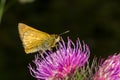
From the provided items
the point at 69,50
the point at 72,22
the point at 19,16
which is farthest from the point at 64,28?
the point at 69,50

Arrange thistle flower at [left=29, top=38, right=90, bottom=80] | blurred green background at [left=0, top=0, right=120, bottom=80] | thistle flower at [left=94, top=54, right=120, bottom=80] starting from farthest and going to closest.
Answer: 1. blurred green background at [left=0, top=0, right=120, bottom=80]
2. thistle flower at [left=29, top=38, right=90, bottom=80]
3. thistle flower at [left=94, top=54, right=120, bottom=80]

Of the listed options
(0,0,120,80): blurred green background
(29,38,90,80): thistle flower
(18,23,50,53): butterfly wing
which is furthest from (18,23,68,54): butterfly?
(0,0,120,80): blurred green background

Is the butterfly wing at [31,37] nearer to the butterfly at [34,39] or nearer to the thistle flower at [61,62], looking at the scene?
the butterfly at [34,39]

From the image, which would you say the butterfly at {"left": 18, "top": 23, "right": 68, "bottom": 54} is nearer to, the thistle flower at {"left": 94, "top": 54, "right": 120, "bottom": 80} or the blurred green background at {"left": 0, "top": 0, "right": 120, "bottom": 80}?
the thistle flower at {"left": 94, "top": 54, "right": 120, "bottom": 80}

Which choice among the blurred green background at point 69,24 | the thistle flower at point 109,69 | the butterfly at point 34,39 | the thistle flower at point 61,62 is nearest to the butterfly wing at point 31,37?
the butterfly at point 34,39

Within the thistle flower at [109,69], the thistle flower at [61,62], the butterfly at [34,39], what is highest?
the butterfly at [34,39]

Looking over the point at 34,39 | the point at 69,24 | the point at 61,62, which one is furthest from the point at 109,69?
the point at 69,24

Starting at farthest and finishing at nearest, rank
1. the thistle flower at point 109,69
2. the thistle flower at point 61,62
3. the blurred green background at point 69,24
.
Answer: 1. the blurred green background at point 69,24
2. the thistle flower at point 61,62
3. the thistle flower at point 109,69

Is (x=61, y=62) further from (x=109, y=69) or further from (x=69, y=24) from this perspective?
(x=69, y=24)

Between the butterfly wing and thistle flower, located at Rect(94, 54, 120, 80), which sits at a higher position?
the butterfly wing
